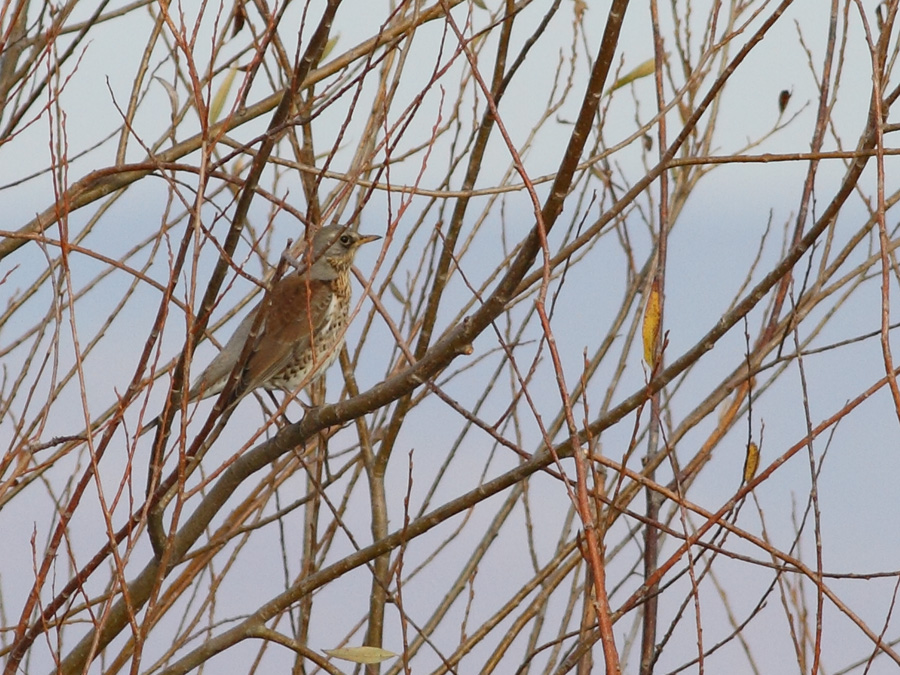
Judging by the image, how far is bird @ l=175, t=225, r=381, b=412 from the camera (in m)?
4.88

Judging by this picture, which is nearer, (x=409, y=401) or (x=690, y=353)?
(x=690, y=353)

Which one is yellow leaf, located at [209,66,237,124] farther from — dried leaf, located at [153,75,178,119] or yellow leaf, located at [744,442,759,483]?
yellow leaf, located at [744,442,759,483]

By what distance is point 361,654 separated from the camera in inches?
128

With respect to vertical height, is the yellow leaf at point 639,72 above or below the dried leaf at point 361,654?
above

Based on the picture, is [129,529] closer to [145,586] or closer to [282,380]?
[145,586]

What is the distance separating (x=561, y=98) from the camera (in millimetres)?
4629

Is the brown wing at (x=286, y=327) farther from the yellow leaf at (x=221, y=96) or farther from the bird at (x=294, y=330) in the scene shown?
the yellow leaf at (x=221, y=96)

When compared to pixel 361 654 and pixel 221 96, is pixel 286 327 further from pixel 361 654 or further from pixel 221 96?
pixel 361 654

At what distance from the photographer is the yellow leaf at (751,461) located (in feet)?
10.2

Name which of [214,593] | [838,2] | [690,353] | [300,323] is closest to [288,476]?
[214,593]

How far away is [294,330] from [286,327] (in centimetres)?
4

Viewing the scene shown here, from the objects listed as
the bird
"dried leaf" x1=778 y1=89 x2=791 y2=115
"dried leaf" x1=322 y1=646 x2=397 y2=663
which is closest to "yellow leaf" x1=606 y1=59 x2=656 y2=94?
"dried leaf" x1=778 y1=89 x2=791 y2=115

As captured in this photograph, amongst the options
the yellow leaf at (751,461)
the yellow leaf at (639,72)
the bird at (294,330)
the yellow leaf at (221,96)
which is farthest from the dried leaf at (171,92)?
the yellow leaf at (751,461)

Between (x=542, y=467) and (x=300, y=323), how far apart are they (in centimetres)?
301
